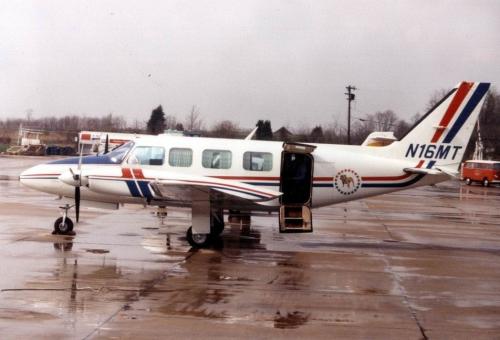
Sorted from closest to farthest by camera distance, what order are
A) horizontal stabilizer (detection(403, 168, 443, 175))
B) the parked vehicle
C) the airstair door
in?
the airstair door → horizontal stabilizer (detection(403, 168, 443, 175)) → the parked vehicle

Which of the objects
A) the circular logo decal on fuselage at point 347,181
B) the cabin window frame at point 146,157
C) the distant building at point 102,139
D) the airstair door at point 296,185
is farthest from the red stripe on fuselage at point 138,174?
the distant building at point 102,139

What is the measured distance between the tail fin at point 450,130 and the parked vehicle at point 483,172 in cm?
4247

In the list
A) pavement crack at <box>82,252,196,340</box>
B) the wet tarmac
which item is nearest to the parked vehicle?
the wet tarmac

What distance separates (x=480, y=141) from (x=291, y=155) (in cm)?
6636

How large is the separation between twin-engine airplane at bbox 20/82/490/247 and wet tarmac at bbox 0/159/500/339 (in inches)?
41.3

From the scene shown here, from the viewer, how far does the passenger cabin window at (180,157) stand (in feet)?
58.1

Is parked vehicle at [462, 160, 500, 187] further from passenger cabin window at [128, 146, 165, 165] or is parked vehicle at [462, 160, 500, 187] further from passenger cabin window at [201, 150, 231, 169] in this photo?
passenger cabin window at [128, 146, 165, 165]

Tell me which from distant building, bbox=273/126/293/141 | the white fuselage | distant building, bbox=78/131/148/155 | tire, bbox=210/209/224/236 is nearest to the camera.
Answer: the white fuselage

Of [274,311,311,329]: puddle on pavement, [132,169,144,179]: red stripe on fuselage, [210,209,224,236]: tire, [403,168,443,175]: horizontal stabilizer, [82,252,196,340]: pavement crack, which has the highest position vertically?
[403,168,443,175]: horizontal stabilizer

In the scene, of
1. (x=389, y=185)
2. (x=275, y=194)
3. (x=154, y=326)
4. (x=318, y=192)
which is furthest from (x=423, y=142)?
(x=154, y=326)

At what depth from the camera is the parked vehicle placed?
191 ft

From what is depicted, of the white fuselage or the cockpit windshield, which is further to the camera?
the cockpit windshield

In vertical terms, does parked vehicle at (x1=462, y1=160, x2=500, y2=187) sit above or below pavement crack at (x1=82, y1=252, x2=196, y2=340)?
above

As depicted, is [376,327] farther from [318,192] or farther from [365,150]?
[365,150]
